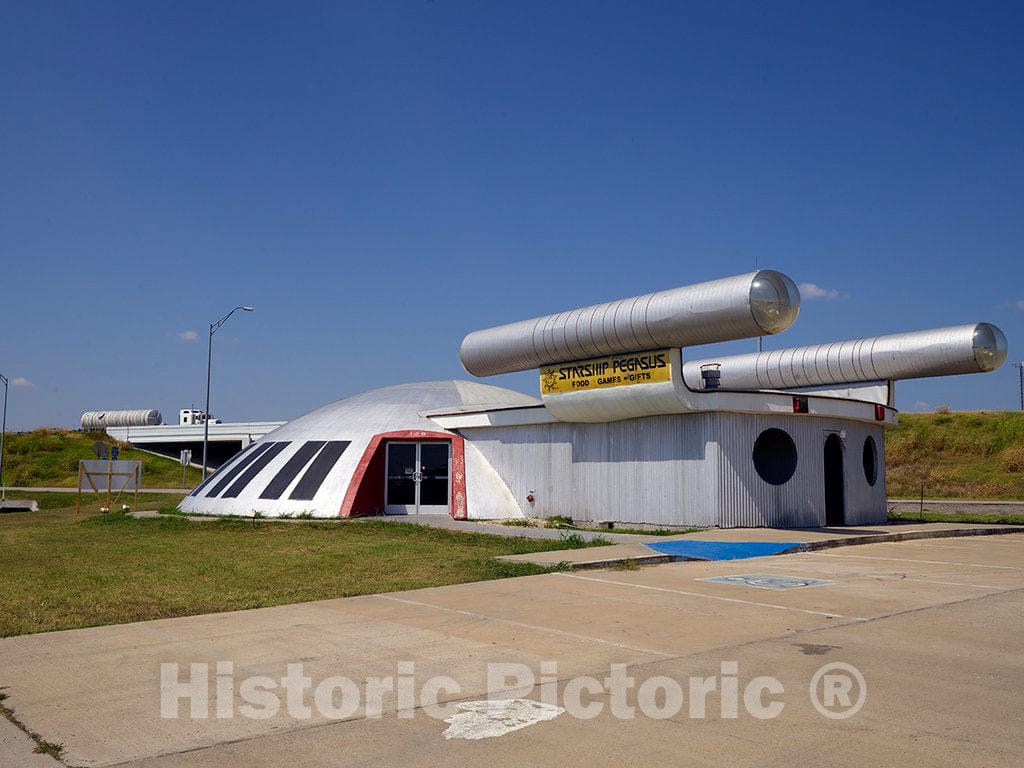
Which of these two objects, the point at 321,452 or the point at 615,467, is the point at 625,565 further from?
the point at 321,452

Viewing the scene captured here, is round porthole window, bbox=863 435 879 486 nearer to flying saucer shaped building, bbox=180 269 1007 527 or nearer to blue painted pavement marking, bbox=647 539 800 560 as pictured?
flying saucer shaped building, bbox=180 269 1007 527

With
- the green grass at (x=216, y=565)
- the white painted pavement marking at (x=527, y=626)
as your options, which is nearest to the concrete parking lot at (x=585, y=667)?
the white painted pavement marking at (x=527, y=626)

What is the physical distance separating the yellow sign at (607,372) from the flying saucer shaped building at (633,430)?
4 cm

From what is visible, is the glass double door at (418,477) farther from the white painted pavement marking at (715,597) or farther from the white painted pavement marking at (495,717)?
the white painted pavement marking at (495,717)

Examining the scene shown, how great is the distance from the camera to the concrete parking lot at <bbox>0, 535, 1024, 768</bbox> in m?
5.05

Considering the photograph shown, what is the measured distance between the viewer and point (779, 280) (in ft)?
56.1

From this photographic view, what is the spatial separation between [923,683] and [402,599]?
236 inches

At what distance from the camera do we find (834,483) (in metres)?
22.6

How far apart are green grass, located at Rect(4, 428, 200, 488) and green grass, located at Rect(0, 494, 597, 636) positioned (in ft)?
139

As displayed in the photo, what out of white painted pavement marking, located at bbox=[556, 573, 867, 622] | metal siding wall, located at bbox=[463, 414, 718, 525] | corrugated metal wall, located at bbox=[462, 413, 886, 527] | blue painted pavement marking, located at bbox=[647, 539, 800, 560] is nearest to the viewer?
white painted pavement marking, located at bbox=[556, 573, 867, 622]

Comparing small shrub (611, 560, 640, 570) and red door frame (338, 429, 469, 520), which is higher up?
red door frame (338, 429, 469, 520)

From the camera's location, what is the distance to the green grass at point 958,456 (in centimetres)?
4450

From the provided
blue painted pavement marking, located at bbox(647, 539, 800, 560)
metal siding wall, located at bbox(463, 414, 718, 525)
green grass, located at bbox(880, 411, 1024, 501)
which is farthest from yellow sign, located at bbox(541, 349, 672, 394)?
green grass, located at bbox(880, 411, 1024, 501)

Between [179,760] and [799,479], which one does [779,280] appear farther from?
[179,760]
